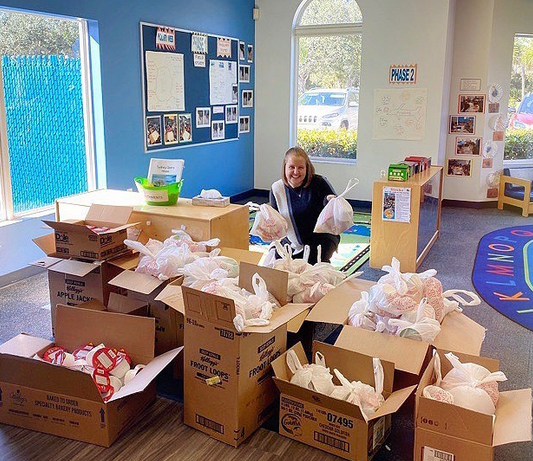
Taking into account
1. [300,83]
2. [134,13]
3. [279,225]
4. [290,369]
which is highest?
[134,13]

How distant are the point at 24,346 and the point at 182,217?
106 centimetres

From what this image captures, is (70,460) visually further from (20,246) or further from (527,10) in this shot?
(527,10)

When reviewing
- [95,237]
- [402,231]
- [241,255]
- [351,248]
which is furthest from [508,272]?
[95,237]

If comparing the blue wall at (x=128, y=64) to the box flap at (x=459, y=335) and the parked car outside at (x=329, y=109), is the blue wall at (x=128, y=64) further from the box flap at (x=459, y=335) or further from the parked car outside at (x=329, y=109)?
the box flap at (x=459, y=335)

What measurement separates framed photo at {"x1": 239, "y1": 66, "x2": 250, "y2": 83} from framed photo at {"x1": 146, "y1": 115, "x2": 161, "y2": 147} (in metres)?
1.90

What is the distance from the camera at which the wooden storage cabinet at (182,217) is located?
3225 millimetres

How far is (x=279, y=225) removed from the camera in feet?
11.4

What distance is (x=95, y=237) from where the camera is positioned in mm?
3057

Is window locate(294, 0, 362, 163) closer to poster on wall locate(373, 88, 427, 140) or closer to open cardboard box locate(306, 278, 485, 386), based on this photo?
poster on wall locate(373, 88, 427, 140)

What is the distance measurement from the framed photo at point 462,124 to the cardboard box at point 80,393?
19.5 ft

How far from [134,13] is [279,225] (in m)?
3.05

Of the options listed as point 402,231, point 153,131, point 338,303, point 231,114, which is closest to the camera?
point 338,303

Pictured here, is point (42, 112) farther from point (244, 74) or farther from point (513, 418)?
point (513, 418)

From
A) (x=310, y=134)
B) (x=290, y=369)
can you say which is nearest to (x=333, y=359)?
(x=290, y=369)
